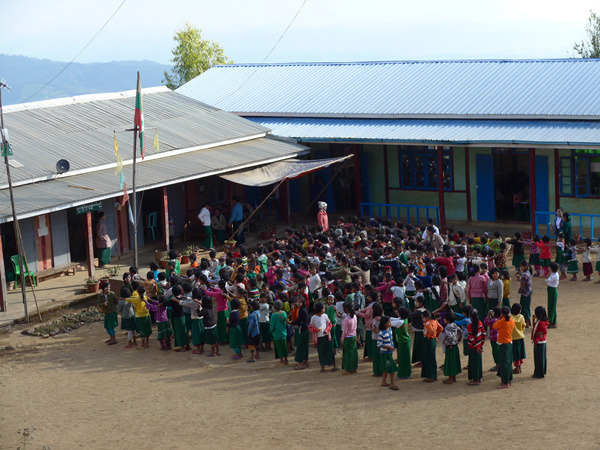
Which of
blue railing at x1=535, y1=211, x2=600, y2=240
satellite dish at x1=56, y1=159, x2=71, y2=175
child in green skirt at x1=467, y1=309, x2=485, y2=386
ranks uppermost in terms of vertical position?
satellite dish at x1=56, y1=159, x2=71, y2=175

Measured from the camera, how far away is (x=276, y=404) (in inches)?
471

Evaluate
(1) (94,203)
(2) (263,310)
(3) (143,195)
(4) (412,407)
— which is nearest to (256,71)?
(3) (143,195)

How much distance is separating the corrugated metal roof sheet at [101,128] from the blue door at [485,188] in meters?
6.32

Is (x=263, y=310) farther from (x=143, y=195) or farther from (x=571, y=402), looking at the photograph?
(x=143, y=195)

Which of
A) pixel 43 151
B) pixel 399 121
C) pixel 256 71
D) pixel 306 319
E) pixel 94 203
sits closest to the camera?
pixel 306 319

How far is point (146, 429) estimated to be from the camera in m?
11.4

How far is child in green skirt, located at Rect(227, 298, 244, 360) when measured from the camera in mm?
13648

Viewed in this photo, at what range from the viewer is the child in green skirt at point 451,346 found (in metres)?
12.1

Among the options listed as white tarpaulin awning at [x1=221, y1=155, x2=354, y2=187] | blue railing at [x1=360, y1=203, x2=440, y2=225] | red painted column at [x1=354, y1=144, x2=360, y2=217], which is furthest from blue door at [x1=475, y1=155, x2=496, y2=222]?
white tarpaulin awning at [x1=221, y1=155, x2=354, y2=187]

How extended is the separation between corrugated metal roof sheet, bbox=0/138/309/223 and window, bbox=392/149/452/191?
10.5 ft

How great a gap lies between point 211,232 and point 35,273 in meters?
4.90

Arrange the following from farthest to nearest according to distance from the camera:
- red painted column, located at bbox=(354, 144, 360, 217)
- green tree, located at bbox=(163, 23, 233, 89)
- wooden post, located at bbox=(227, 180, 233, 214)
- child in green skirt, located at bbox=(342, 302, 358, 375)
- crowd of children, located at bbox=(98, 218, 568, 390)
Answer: green tree, located at bbox=(163, 23, 233, 89), wooden post, located at bbox=(227, 180, 233, 214), red painted column, located at bbox=(354, 144, 360, 217), child in green skirt, located at bbox=(342, 302, 358, 375), crowd of children, located at bbox=(98, 218, 568, 390)

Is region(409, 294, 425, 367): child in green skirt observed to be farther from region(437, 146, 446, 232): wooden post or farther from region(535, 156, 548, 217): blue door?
region(535, 156, 548, 217): blue door

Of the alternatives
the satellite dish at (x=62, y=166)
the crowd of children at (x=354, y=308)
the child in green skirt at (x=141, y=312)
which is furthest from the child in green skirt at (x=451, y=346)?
the satellite dish at (x=62, y=166)
